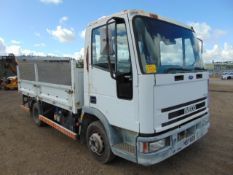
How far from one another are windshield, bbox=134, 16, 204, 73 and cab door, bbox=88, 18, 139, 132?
21cm

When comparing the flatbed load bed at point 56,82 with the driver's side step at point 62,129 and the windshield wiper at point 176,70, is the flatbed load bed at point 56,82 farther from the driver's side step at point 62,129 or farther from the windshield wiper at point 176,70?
the windshield wiper at point 176,70

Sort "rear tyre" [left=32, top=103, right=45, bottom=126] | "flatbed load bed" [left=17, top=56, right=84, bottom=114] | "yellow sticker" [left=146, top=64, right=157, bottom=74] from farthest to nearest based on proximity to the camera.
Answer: "rear tyre" [left=32, top=103, right=45, bottom=126] → "flatbed load bed" [left=17, top=56, right=84, bottom=114] → "yellow sticker" [left=146, top=64, right=157, bottom=74]

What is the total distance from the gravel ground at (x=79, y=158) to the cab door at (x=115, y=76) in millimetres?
1030

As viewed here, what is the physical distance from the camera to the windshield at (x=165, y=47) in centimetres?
320

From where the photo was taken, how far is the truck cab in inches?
125

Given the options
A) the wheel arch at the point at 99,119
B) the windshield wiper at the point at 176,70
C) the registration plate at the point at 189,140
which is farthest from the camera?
the registration plate at the point at 189,140

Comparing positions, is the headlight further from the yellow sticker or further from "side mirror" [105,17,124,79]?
"side mirror" [105,17,124,79]

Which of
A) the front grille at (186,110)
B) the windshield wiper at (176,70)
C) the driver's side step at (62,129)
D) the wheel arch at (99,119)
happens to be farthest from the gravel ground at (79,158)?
the windshield wiper at (176,70)

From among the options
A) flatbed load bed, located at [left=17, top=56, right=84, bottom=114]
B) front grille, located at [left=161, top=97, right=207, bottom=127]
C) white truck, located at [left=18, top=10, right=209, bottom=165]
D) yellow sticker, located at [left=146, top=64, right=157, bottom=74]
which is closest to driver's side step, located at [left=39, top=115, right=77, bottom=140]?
white truck, located at [left=18, top=10, right=209, bottom=165]

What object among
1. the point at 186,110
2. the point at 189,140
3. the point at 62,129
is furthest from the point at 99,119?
the point at 189,140

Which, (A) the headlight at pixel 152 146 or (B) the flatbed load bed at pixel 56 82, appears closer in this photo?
(A) the headlight at pixel 152 146

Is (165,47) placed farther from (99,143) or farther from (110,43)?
(99,143)

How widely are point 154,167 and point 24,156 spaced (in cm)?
265

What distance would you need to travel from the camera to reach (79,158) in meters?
4.43
